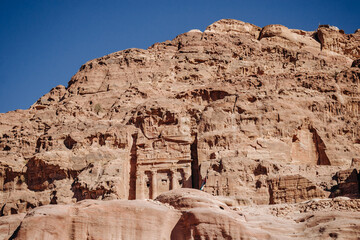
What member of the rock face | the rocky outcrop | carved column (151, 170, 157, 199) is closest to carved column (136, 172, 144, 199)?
the rock face

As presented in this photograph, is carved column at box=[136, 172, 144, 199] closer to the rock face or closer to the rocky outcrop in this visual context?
the rock face

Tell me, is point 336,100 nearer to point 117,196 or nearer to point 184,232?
point 117,196

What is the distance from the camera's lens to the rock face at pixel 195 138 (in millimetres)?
46688

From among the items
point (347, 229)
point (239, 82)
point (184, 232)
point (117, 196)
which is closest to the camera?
point (347, 229)

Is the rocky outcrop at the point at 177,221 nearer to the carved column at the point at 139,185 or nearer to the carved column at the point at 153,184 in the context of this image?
the carved column at the point at 153,184

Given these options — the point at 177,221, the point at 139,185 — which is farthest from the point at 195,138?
the point at 177,221

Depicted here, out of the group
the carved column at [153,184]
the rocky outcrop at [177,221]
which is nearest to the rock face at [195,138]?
the carved column at [153,184]

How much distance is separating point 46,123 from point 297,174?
28.8 meters

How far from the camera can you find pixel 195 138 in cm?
5416

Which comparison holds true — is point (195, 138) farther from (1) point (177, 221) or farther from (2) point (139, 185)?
(1) point (177, 221)

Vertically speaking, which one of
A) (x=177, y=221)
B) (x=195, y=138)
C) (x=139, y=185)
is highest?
(x=195, y=138)

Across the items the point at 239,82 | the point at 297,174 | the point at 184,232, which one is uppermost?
the point at 239,82

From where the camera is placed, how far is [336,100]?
56000mm

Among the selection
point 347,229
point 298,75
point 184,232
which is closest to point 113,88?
point 298,75
